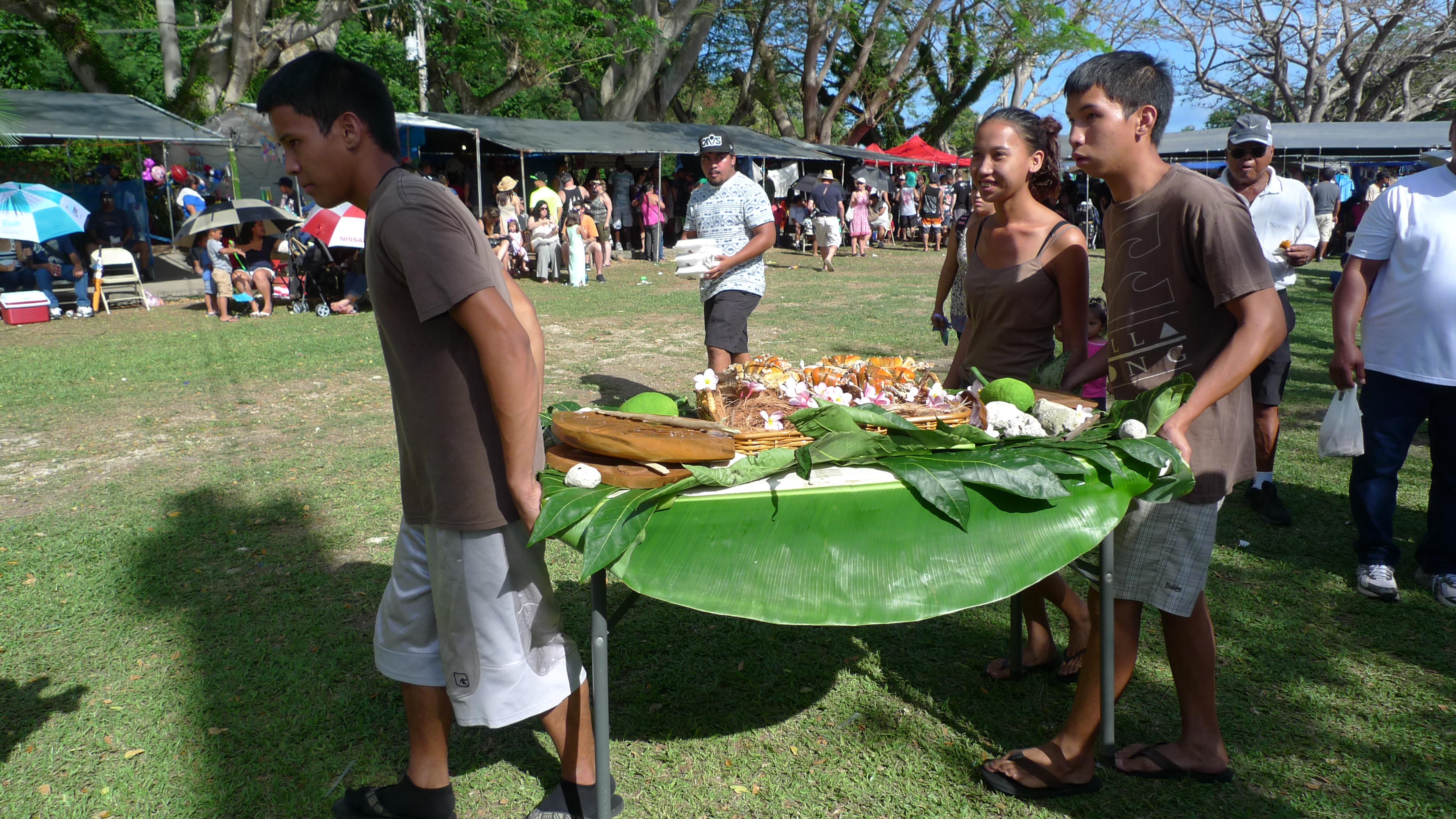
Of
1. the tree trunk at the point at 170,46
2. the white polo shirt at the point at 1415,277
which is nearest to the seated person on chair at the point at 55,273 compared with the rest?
the tree trunk at the point at 170,46

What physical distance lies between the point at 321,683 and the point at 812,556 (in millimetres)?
2174

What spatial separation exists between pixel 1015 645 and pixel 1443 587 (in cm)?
212

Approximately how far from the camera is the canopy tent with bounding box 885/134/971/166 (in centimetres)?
2717

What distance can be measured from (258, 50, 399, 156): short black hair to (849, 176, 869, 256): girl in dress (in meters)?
19.6

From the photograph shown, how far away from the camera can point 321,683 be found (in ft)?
11.0

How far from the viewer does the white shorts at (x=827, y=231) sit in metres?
18.5

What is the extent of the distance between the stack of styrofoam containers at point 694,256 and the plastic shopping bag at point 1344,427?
120 inches

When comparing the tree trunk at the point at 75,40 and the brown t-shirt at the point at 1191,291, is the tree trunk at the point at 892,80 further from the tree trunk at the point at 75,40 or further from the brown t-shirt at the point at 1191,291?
the brown t-shirt at the point at 1191,291

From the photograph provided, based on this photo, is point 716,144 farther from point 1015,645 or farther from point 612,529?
point 612,529

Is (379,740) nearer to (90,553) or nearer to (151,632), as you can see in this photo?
(151,632)

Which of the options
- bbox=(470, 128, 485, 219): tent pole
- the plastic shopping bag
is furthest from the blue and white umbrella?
the plastic shopping bag

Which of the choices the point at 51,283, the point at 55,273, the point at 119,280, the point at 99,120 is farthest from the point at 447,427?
the point at 99,120

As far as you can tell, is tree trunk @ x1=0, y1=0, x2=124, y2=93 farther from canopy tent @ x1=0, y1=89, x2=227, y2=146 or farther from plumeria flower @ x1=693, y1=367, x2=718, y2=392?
plumeria flower @ x1=693, y1=367, x2=718, y2=392

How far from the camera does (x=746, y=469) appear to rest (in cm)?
224
